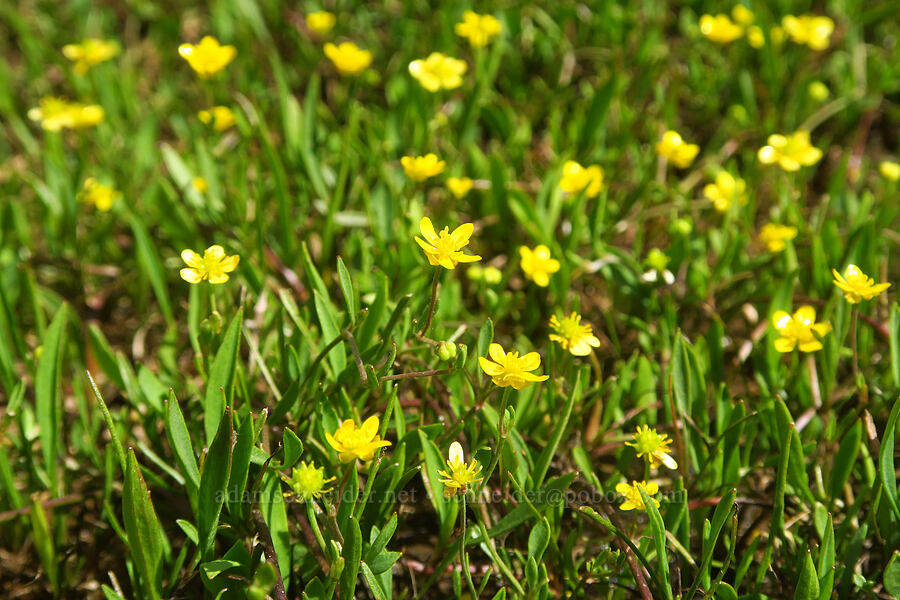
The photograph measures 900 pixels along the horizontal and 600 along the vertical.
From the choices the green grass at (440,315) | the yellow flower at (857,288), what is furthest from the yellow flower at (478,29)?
the yellow flower at (857,288)

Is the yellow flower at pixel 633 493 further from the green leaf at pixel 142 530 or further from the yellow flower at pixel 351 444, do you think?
the green leaf at pixel 142 530

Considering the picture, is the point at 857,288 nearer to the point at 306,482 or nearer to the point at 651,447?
the point at 651,447

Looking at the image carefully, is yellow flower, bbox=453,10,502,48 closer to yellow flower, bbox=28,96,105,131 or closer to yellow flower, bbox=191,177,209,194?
yellow flower, bbox=191,177,209,194

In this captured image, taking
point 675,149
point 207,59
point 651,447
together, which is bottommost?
point 651,447

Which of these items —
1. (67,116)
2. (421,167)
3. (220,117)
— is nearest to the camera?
(421,167)

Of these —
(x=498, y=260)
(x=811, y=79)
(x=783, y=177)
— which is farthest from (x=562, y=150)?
(x=811, y=79)

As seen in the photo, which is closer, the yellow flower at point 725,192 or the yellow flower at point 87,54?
the yellow flower at point 725,192

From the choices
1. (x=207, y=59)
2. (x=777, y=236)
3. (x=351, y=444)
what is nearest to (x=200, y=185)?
(x=207, y=59)
